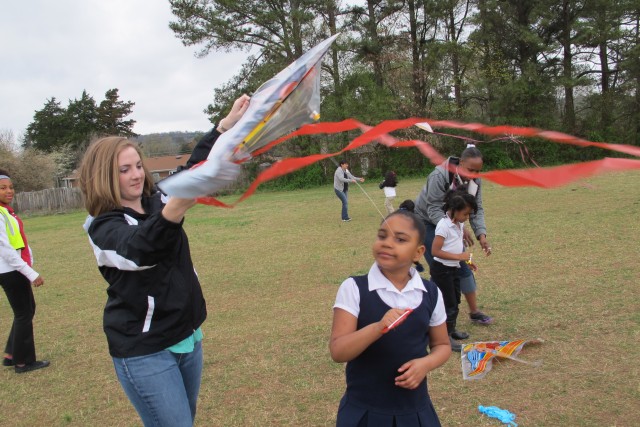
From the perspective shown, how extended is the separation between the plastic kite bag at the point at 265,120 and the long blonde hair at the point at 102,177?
18.4 inches

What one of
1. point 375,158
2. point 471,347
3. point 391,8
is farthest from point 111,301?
point 391,8

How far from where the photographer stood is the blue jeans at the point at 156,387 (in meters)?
2.08

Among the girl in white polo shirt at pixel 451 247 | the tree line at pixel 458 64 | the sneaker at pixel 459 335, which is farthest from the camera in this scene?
the tree line at pixel 458 64

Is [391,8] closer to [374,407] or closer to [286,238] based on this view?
[286,238]

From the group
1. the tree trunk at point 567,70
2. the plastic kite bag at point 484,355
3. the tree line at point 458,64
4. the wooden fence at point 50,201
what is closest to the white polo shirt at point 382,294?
the plastic kite bag at point 484,355

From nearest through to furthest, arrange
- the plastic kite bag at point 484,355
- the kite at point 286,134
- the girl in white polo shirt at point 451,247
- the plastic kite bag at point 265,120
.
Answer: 1. the plastic kite bag at point 265,120
2. the kite at point 286,134
3. the plastic kite bag at point 484,355
4. the girl in white polo shirt at point 451,247

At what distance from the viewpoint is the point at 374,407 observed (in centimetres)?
213

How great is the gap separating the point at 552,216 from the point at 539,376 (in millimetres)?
8232

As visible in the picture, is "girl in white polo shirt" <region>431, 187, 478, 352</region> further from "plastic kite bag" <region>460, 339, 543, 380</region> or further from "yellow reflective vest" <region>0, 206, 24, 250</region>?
"yellow reflective vest" <region>0, 206, 24, 250</region>

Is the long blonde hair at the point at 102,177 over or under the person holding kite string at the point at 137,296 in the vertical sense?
over

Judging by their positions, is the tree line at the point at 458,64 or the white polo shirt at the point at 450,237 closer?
the white polo shirt at the point at 450,237

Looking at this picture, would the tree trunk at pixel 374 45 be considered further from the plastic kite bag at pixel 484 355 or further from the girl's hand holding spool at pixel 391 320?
the girl's hand holding spool at pixel 391 320

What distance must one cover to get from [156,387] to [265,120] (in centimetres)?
120

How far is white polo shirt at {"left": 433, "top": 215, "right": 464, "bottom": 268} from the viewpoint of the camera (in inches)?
178
